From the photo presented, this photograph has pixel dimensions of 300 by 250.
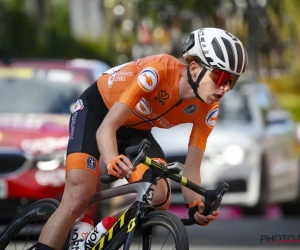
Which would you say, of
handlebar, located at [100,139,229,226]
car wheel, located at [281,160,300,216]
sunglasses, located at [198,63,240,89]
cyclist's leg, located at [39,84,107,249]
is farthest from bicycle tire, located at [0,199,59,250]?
car wheel, located at [281,160,300,216]

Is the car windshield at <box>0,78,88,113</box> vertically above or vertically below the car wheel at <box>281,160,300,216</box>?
below

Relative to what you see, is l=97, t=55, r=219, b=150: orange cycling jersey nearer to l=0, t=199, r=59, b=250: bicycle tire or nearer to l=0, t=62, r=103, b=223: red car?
l=0, t=199, r=59, b=250: bicycle tire

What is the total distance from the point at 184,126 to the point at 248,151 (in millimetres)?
A: 919

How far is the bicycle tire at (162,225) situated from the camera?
5832 millimetres

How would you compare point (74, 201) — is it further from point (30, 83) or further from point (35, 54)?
point (35, 54)

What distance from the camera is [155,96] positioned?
6.61 meters

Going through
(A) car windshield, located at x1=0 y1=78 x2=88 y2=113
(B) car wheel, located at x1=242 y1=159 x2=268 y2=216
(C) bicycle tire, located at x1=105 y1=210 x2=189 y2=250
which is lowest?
(C) bicycle tire, located at x1=105 y1=210 x2=189 y2=250

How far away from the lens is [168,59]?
662 centimetres

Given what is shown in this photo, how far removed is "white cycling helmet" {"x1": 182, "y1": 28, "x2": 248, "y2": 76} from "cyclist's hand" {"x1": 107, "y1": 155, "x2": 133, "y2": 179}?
33.7 inches

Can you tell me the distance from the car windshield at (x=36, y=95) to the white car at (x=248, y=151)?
97.2 inches

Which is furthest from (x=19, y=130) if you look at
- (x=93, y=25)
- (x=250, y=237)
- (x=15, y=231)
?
(x=93, y=25)

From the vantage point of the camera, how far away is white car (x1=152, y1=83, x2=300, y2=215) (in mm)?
13648

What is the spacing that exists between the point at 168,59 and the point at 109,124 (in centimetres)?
64

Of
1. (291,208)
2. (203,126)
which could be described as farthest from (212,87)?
(291,208)
